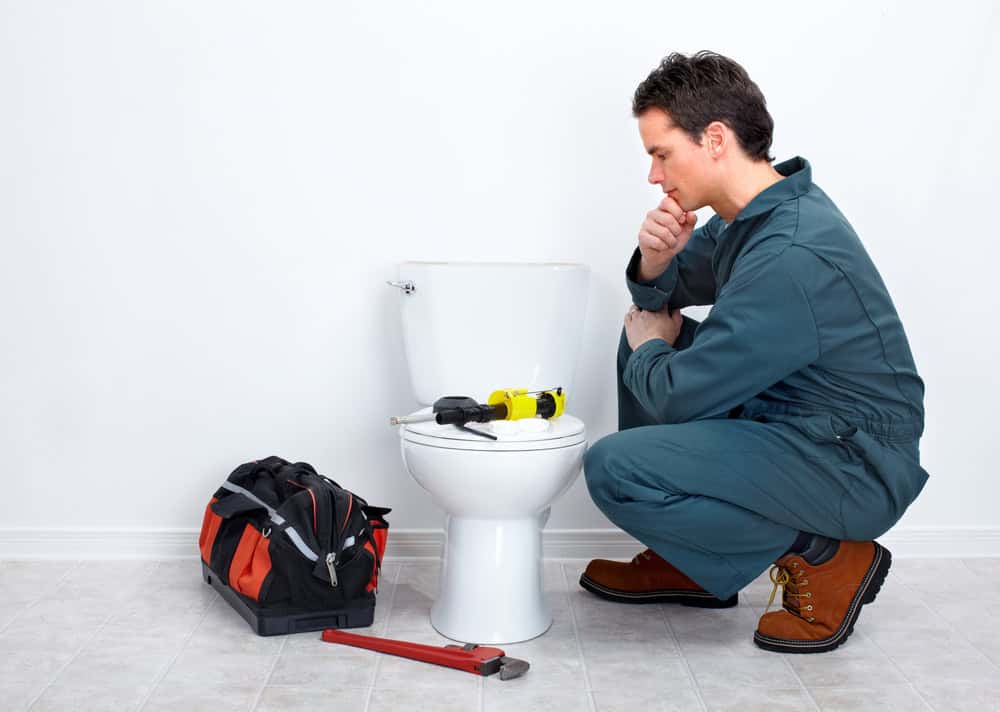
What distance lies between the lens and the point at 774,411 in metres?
2.05

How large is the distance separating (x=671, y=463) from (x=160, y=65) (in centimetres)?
145

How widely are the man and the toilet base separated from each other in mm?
187

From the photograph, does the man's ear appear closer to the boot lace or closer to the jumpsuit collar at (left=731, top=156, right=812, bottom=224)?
the jumpsuit collar at (left=731, top=156, right=812, bottom=224)

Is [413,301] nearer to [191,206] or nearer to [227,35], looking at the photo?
[191,206]

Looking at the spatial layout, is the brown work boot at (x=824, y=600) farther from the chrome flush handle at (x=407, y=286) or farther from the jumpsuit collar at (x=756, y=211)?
the chrome flush handle at (x=407, y=286)

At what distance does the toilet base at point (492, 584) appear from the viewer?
2.13 meters

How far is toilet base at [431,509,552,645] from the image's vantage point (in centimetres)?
213

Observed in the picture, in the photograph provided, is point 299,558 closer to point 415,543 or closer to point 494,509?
point 494,509

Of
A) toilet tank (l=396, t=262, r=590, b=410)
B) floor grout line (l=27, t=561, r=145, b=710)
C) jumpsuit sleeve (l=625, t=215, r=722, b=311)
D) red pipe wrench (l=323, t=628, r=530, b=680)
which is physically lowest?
floor grout line (l=27, t=561, r=145, b=710)

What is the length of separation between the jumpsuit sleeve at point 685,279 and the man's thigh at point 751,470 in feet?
1.10

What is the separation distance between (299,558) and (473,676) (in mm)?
410

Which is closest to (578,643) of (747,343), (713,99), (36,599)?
(747,343)

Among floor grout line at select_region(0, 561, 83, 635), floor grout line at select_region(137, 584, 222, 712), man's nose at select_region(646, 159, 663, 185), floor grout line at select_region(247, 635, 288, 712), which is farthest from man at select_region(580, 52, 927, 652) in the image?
floor grout line at select_region(0, 561, 83, 635)

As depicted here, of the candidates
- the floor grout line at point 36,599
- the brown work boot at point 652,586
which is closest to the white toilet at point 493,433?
the brown work boot at point 652,586
